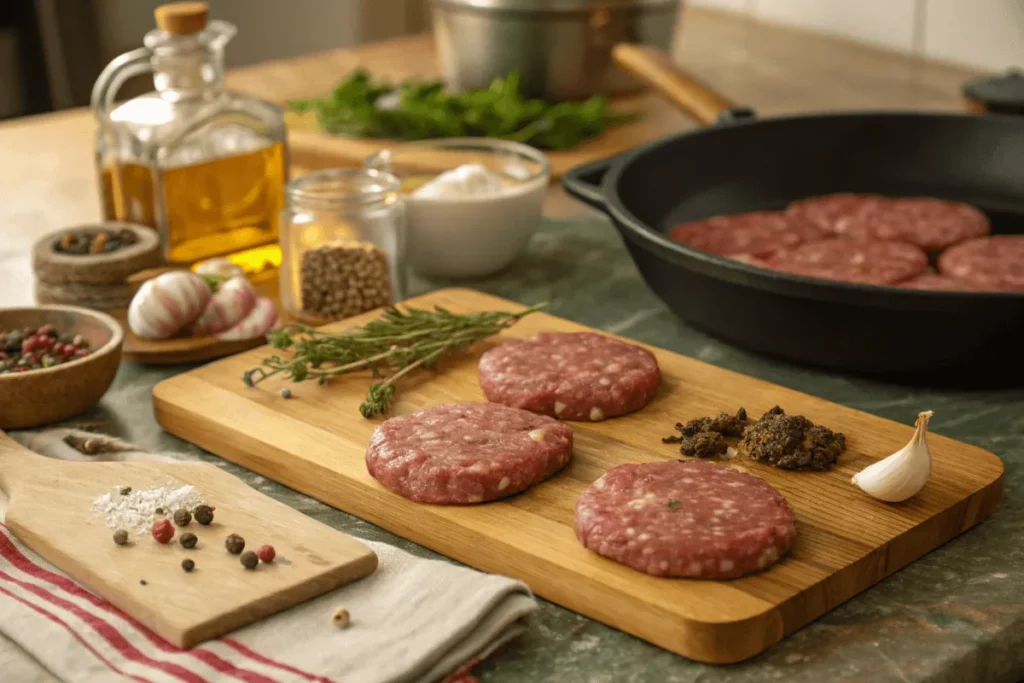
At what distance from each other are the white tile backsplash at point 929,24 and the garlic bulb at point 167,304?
1909 millimetres

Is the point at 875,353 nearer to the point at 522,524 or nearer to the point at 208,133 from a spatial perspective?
the point at 522,524

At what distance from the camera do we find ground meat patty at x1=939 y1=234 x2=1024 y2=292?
5.61 feet

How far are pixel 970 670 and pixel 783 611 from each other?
16cm

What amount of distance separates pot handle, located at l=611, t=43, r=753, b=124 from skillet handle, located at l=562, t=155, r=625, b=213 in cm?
28

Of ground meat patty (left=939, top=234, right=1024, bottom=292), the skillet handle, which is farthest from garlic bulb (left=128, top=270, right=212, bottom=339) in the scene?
ground meat patty (left=939, top=234, right=1024, bottom=292)

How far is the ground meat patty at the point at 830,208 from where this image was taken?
1963 millimetres

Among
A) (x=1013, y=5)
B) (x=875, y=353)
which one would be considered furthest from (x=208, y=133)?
(x=1013, y=5)

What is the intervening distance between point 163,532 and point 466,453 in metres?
0.28

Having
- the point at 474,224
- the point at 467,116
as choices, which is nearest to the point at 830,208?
the point at 474,224

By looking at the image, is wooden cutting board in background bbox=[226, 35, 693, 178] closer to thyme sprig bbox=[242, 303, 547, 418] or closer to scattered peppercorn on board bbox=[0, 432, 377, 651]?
thyme sprig bbox=[242, 303, 547, 418]

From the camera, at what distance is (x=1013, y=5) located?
277 centimetres

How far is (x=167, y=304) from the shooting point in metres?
1.65

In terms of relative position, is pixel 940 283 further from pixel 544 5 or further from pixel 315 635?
pixel 544 5

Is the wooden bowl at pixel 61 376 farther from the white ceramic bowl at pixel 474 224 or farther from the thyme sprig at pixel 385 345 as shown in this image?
the white ceramic bowl at pixel 474 224
